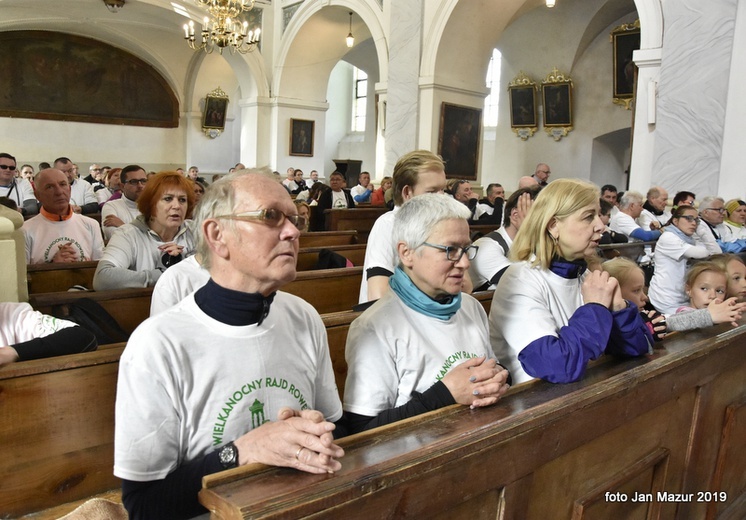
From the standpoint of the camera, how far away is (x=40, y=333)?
206 centimetres

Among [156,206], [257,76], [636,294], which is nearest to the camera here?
[636,294]

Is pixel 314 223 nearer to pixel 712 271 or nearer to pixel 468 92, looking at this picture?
pixel 468 92

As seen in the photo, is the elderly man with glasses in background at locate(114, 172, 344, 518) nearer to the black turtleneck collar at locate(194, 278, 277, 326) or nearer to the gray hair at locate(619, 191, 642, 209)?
the black turtleneck collar at locate(194, 278, 277, 326)

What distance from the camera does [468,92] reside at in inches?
420

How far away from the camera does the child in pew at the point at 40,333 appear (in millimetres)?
1983

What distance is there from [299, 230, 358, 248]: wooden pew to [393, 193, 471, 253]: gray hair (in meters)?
3.81

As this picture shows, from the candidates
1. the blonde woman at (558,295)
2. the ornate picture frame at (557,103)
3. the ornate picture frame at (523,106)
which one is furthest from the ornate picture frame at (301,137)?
the blonde woman at (558,295)

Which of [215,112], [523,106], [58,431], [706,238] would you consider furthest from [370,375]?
[215,112]

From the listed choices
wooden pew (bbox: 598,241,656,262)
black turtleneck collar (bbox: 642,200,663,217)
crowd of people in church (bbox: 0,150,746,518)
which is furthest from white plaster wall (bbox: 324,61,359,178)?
crowd of people in church (bbox: 0,150,746,518)

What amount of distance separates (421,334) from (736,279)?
8.56ft

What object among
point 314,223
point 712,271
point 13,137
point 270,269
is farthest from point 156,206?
point 13,137

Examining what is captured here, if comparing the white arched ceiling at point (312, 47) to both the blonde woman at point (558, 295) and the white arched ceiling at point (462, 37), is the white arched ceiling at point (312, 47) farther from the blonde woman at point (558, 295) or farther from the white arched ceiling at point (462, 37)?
the blonde woman at point (558, 295)

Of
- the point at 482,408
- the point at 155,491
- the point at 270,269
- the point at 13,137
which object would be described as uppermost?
the point at 13,137

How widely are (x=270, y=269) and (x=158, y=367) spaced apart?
33 cm
